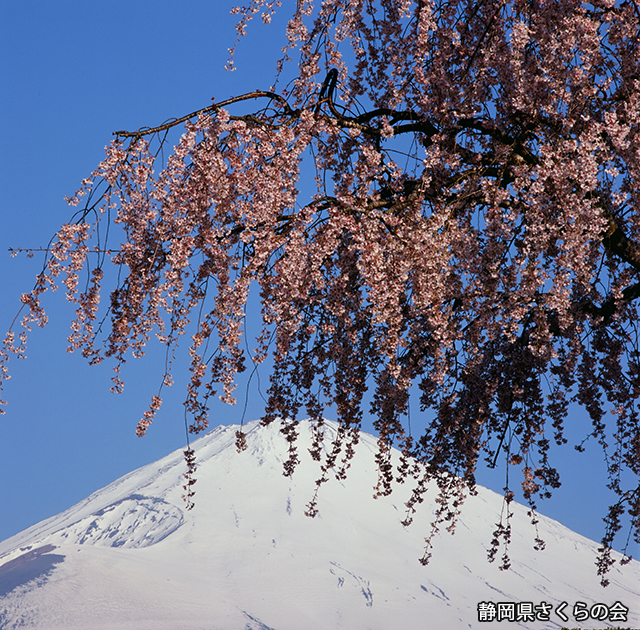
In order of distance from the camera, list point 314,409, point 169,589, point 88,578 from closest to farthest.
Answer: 1. point 314,409
2. point 88,578
3. point 169,589

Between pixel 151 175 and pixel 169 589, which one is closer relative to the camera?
pixel 151 175

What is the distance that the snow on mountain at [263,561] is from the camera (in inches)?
1613

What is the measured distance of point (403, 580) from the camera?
61688mm

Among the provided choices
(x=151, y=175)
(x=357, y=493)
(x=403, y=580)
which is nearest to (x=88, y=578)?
(x=403, y=580)

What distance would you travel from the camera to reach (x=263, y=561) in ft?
190

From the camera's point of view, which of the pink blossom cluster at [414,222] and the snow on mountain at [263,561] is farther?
the snow on mountain at [263,561]

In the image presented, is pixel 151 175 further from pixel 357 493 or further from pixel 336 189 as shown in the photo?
pixel 357 493

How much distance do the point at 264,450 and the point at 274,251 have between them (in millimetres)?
70799

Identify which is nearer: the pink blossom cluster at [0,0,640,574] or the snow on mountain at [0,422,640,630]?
the pink blossom cluster at [0,0,640,574]

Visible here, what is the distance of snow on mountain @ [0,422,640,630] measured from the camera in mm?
40969

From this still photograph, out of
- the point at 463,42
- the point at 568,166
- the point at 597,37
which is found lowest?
the point at 568,166

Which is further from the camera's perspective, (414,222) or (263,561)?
(263,561)

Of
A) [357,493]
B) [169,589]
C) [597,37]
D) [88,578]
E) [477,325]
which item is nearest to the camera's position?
[597,37]

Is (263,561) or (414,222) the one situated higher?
(263,561)
